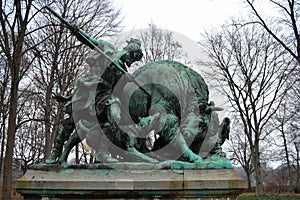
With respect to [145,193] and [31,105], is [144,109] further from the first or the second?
[31,105]

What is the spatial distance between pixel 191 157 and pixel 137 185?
2.79 ft

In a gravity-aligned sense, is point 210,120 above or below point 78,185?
above

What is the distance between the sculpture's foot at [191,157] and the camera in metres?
5.08

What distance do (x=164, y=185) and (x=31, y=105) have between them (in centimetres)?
2353

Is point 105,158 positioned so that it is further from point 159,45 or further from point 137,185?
point 159,45

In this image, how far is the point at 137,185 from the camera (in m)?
4.75

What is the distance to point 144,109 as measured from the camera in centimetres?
566

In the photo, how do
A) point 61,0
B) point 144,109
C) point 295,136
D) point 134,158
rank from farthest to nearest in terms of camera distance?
1. point 295,136
2. point 61,0
3. point 144,109
4. point 134,158

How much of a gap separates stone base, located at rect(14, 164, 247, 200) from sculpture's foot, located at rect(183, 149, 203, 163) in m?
0.23

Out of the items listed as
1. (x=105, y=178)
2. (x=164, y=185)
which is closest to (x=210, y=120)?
(x=164, y=185)

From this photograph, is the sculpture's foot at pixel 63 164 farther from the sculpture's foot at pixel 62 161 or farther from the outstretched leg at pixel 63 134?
the outstretched leg at pixel 63 134

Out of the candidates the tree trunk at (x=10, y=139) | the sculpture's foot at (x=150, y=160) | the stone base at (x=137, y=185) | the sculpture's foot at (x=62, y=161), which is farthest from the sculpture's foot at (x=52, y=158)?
the tree trunk at (x=10, y=139)

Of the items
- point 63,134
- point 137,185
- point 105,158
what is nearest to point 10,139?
point 63,134

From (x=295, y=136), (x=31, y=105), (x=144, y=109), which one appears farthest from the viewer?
(x=295, y=136)
